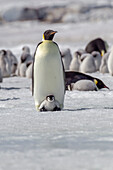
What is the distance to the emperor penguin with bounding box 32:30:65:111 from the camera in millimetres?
3988

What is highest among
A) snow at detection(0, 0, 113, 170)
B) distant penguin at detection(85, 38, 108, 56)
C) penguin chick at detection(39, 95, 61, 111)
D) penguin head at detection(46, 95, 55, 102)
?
distant penguin at detection(85, 38, 108, 56)

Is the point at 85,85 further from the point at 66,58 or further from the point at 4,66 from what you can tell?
the point at 66,58

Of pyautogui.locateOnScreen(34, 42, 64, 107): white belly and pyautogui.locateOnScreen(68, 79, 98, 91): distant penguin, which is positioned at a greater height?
pyautogui.locateOnScreen(34, 42, 64, 107): white belly

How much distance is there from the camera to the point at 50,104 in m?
3.97

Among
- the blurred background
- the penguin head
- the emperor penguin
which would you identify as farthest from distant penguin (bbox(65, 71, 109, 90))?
the blurred background

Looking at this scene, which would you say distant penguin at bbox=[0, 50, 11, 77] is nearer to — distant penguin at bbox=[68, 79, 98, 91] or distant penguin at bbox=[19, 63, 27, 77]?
distant penguin at bbox=[19, 63, 27, 77]

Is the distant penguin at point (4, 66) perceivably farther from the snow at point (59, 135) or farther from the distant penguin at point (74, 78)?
the snow at point (59, 135)

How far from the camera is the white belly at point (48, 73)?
3.99 meters

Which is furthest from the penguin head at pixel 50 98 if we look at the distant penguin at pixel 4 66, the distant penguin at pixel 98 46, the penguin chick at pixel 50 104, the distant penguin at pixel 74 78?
the distant penguin at pixel 98 46

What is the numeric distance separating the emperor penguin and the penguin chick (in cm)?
3

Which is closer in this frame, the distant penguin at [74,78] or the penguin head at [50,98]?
the penguin head at [50,98]

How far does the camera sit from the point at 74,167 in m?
2.16

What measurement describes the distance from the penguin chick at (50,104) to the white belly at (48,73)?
0.10m

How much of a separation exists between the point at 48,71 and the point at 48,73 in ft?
0.06
